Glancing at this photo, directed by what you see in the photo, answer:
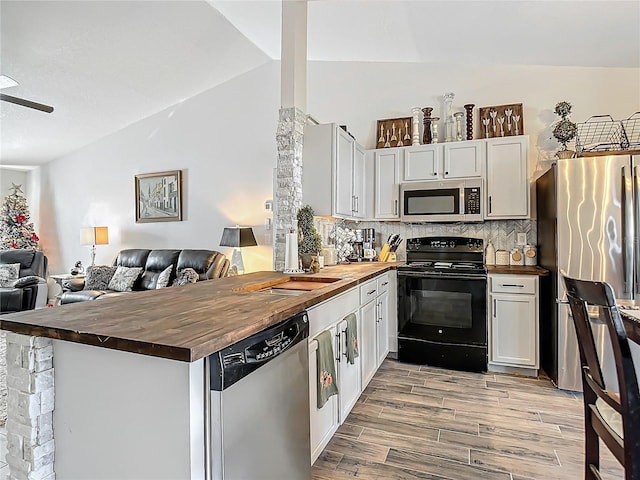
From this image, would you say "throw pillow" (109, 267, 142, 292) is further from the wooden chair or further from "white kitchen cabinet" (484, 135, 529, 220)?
the wooden chair

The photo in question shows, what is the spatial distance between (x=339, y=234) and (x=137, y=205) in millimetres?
3624

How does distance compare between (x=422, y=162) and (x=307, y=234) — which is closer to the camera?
(x=307, y=234)

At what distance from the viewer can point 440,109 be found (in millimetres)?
3969

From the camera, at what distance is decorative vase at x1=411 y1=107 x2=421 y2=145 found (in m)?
3.89

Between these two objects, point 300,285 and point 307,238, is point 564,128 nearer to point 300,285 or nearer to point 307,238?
point 307,238

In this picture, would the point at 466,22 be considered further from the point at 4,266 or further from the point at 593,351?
the point at 4,266

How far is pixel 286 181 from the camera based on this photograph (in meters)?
2.89

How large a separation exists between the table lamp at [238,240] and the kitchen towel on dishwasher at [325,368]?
278 cm

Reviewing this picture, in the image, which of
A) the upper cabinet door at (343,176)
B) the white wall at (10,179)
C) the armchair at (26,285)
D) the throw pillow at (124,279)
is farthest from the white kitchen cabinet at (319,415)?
the white wall at (10,179)

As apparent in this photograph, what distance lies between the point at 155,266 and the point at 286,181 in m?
2.90

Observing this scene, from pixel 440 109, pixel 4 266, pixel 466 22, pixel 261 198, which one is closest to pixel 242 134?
pixel 261 198

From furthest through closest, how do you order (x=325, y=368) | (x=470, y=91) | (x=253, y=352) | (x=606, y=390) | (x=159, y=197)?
1. (x=159, y=197)
2. (x=470, y=91)
3. (x=325, y=368)
4. (x=606, y=390)
5. (x=253, y=352)

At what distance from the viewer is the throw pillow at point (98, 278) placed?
487cm

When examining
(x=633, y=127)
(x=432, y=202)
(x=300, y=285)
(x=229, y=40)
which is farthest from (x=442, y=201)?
(x=229, y=40)
